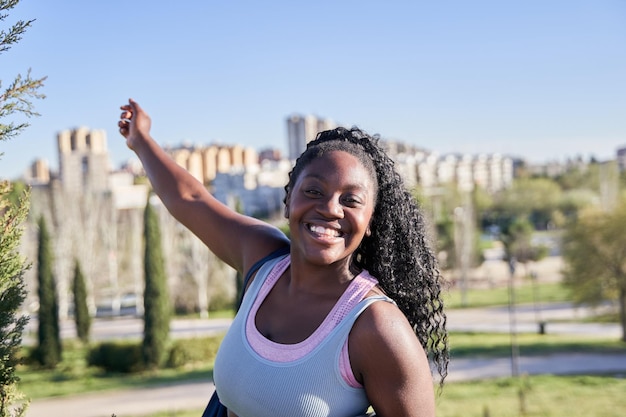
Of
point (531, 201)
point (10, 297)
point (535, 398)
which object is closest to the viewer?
point (10, 297)

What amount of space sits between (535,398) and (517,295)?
18.7 meters

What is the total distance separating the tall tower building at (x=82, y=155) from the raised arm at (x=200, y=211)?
53007 mm

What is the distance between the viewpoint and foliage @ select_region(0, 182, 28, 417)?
2021 millimetres

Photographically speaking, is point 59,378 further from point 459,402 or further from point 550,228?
point 550,228

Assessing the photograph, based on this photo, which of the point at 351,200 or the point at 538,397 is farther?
the point at 538,397

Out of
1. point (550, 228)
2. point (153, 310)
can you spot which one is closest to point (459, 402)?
point (153, 310)

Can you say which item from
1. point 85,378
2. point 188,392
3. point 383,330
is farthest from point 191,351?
point 383,330

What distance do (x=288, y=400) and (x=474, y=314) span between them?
26567 mm

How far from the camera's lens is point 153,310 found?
62.1ft

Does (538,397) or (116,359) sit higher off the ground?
(538,397)

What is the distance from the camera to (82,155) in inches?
2167

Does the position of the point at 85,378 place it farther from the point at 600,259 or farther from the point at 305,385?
the point at 305,385

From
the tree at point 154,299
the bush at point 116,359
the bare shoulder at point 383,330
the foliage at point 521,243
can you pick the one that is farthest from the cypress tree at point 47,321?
the foliage at point 521,243

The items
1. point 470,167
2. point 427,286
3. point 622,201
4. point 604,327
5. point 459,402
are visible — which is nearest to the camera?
point 427,286
